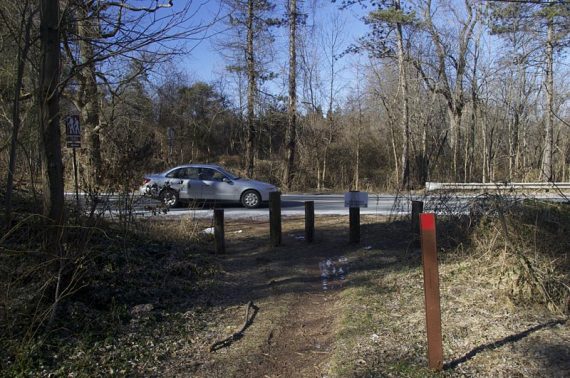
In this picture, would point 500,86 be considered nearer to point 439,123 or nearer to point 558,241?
point 439,123

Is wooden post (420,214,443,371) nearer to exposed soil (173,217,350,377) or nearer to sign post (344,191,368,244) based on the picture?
exposed soil (173,217,350,377)

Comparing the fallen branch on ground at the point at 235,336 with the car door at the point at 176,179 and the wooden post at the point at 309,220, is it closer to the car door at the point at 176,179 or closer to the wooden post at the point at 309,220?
the wooden post at the point at 309,220

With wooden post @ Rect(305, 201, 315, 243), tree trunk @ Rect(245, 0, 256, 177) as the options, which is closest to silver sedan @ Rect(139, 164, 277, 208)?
wooden post @ Rect(305, 201, 315, 243)

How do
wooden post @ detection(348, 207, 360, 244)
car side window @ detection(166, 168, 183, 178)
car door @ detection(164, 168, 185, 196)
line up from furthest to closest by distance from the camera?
1. car side window @ detection(166, 168, 183, 178)
2. car door @ detection(164, 168, 185, 196)
3. wooden post @ detection(348, 207, 360, 244)

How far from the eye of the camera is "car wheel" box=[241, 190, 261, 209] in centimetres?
1642

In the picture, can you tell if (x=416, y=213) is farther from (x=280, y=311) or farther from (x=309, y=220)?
(x=280, y=311)

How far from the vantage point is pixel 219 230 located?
8539 mm

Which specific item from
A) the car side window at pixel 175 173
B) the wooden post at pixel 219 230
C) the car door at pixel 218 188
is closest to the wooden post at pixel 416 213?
the wooden post at pixel 219 230

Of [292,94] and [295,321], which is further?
[292,94]

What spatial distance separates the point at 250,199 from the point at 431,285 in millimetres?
12977

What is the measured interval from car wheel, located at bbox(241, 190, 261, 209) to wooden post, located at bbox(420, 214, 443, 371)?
12.8m

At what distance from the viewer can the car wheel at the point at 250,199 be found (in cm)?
1642

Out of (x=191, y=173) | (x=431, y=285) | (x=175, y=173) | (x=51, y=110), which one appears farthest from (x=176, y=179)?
(x=431, y=285)

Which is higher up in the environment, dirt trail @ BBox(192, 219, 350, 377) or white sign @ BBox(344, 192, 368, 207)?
white sign @ BBox(344, 192, 368, 207)
